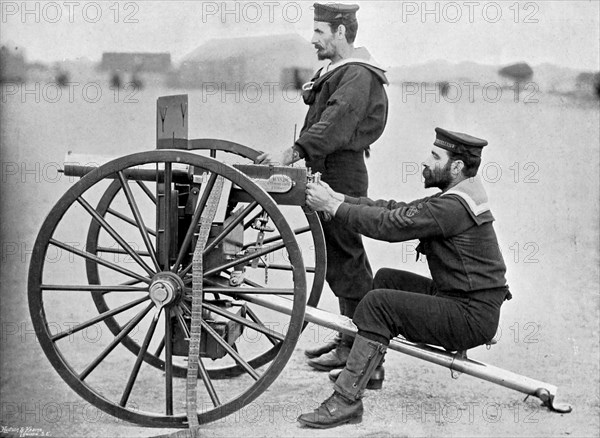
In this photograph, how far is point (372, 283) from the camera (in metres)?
4.08

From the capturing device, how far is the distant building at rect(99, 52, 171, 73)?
14.8ft

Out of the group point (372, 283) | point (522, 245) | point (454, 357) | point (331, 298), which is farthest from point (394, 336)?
point (331, 298)

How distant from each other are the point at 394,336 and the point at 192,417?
99 cm

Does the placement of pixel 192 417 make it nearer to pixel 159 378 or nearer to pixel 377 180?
pixel 159 378

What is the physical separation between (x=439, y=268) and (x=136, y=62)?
89.6 inches

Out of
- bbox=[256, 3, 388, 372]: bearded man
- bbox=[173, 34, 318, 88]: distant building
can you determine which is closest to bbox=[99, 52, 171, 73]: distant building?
bbox=[173, 34, 318, 88]: distant building

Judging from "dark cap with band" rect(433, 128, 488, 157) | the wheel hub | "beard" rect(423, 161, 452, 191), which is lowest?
the wheel hub

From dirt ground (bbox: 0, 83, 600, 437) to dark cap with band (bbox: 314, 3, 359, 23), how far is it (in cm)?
66

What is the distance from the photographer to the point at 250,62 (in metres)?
4.60

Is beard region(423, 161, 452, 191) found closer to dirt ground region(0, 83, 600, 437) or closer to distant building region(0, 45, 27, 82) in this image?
dirt ground region(0, 83, 600, 437)

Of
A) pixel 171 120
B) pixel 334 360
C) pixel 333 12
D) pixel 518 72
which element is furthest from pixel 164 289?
pixel 518 72

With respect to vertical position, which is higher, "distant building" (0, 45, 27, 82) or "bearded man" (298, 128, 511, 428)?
"distant building" (0, 45, 27, 82)

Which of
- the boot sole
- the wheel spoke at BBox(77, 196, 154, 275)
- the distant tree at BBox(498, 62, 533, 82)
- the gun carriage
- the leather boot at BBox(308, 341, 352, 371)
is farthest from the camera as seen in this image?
the leather boot at BBox(308, 341, 352, 371)

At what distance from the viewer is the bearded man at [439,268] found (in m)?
3.43
